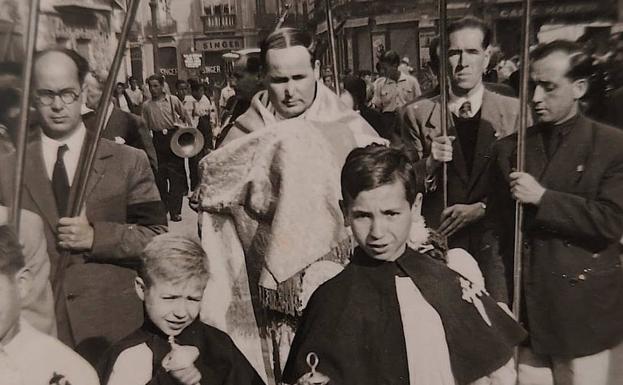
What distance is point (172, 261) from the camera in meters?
2.11

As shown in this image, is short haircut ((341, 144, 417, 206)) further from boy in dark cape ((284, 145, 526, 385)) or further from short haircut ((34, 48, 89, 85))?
short haircut ((34, 48, 89, 85))

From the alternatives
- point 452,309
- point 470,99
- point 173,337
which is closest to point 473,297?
point 452,309

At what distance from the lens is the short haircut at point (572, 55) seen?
2.16 m

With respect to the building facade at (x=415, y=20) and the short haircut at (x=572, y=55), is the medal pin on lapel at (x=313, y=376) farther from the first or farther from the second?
the short haircut at (x=572, y=55)

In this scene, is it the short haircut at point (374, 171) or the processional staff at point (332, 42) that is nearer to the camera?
the short haircut at point (374, 171)

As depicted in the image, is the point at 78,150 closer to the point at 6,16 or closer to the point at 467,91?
the point at 6,16

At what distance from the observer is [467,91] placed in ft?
7.27

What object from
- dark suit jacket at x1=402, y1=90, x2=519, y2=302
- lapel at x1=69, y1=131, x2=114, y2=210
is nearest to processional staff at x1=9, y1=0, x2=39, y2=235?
lapel at x1=69, y1=131, x2=114, y2=210

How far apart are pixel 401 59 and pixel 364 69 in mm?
90

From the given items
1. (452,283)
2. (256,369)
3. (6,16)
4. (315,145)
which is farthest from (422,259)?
(6,16)

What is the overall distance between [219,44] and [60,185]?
497mm

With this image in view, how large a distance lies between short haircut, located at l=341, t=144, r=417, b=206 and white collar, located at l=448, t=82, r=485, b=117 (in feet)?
0.68

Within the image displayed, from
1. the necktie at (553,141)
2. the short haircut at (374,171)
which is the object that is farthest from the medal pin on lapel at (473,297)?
the necktie at (553,141)

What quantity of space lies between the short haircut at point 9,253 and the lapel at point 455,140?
100cm
